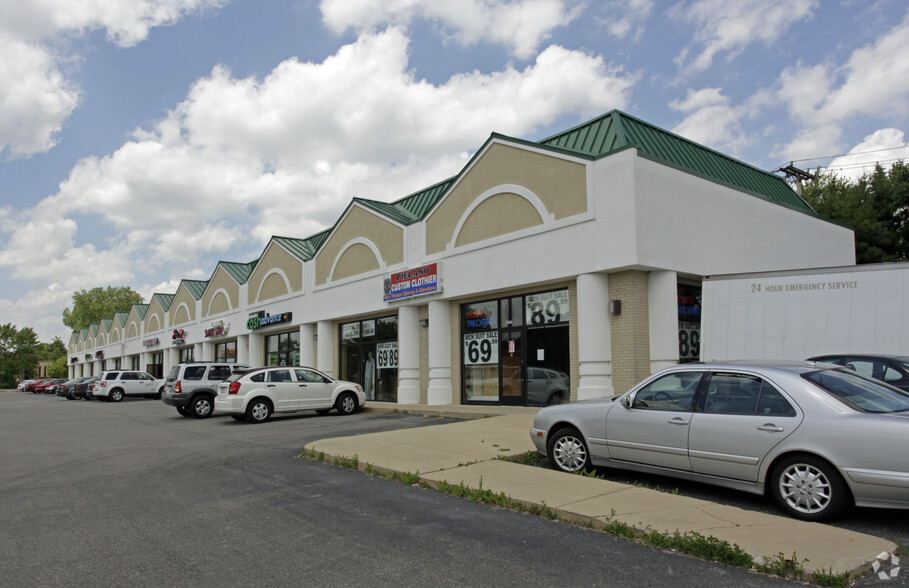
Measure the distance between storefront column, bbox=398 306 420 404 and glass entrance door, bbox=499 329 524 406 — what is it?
13.8 feet

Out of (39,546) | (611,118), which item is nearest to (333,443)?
(39,546)

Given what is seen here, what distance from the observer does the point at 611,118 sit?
643 inches

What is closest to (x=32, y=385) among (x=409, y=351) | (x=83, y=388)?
(x=83, y=388)

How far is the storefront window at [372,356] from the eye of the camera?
2320 centimetres

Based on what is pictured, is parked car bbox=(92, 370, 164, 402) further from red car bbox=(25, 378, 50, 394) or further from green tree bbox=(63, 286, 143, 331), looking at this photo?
green tree bbox=(63, 286, 143, 331)

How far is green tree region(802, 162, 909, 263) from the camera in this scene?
28.7 m

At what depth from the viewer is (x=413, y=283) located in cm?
2091

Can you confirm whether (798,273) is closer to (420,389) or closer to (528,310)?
(528,310)

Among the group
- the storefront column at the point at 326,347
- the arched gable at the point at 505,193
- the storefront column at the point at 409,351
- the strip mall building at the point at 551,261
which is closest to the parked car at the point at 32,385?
the storefront column at the point at 326,347

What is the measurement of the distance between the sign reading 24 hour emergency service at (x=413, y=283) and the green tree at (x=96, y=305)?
3704 inches

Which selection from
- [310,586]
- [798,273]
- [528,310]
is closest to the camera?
[310,586]

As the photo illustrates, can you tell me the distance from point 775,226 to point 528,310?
8041 mm

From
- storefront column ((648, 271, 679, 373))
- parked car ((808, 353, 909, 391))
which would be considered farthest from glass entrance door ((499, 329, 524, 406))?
parked car ((808, 353, 909, 391))

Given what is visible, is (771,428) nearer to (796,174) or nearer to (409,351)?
(409,351)
